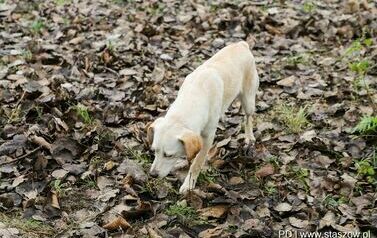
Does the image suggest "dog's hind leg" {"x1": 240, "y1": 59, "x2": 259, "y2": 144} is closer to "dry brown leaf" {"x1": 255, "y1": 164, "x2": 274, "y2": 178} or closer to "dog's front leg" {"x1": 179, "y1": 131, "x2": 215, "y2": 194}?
"dry brown leaf" {"x1": 255, "y1": 164, "x2": 274, "y2": 178}

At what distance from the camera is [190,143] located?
4.13m

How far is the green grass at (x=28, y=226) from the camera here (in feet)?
13.6

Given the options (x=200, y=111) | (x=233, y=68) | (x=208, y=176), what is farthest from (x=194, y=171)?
(x=233, y=68)

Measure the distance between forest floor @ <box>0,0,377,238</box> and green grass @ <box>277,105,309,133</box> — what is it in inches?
1.0

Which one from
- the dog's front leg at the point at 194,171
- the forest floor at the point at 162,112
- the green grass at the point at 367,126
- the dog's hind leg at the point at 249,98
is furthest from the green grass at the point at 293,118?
the dog's front leg at the point at 194,171

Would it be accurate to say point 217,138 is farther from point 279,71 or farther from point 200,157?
point 279,71

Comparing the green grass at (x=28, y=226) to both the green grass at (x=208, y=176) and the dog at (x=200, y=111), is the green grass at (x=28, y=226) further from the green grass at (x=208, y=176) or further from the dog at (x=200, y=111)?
the green grass at (x=208, y=176)

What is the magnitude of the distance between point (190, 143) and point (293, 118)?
2.03 m

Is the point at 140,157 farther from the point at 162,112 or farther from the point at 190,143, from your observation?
the point at 190,143

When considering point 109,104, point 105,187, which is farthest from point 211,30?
point 105,187

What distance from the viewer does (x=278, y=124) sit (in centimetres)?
582

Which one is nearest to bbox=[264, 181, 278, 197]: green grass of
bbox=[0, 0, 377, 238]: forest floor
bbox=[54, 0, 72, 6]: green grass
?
bbox=[0, 0, 377, 238]: forest floor

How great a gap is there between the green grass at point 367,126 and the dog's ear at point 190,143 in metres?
2.01

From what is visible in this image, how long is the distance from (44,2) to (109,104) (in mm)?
3783
